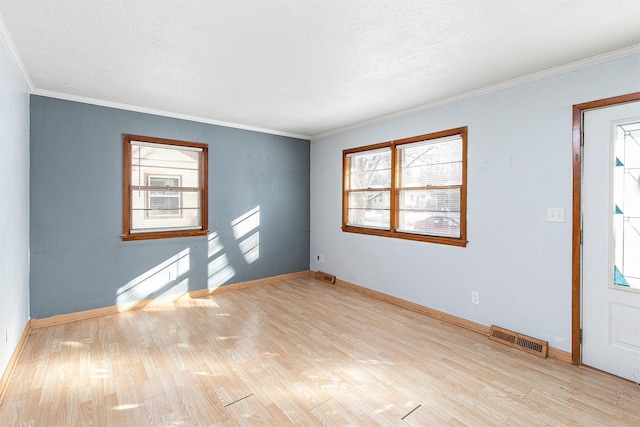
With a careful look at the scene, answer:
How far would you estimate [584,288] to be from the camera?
2643 millimetres

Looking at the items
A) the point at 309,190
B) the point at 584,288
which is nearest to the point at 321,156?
the point at 309,190

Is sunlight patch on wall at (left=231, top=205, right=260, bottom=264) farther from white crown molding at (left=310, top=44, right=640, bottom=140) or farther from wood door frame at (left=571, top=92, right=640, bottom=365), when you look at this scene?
wood door frame at (left=571, top=92, right=640, bottom=365)

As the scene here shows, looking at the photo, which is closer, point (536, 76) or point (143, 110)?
point (536, 76)

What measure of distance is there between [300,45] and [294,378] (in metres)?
2.54

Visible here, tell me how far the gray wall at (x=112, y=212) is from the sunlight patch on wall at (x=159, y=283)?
0.01 metres

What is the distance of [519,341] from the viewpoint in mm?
2969

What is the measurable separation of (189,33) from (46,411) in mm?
2694

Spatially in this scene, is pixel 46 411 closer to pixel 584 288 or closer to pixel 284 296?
pixel 284 296

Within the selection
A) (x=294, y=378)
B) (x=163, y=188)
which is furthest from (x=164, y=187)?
(x=294, y=378)

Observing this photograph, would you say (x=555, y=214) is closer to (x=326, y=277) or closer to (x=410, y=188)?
(x=410, y=188)

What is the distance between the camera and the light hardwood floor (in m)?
2.03

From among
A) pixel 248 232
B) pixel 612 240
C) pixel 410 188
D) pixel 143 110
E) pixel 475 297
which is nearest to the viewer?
pixel 612 240

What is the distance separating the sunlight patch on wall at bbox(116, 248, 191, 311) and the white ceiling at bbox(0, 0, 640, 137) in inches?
83.5

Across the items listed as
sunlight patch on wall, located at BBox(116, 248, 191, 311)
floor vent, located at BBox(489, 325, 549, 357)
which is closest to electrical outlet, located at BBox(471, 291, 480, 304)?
floor vent, located at BBox(489, 325, 549, 357)
